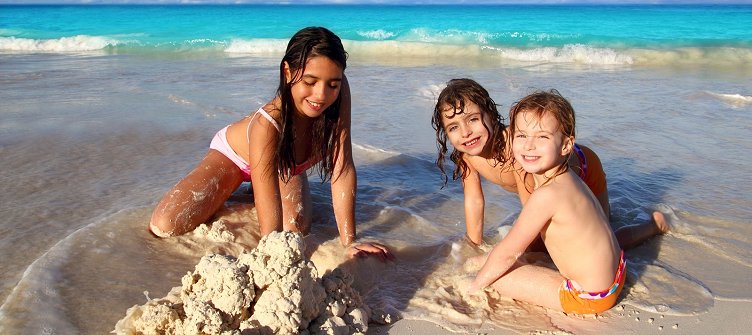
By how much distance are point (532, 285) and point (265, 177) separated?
1425 mm

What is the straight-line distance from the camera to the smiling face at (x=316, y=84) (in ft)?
9.91

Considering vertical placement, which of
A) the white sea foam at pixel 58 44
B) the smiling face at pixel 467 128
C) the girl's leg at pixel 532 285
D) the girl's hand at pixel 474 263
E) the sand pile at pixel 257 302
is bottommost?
the white sea foam at pixel 58 44

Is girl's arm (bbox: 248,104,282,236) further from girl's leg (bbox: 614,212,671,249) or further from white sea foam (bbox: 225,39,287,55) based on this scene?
white sea foam (bbox: 225,39,287,55)

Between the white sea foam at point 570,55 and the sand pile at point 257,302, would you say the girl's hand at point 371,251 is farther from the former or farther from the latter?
the white sea foam at point 570,55

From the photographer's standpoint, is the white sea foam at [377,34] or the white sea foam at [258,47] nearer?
the white sea foam at [258,47]

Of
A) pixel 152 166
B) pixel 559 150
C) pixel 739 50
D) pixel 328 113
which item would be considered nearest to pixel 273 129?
pixel 328 113

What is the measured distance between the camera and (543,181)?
2.77m

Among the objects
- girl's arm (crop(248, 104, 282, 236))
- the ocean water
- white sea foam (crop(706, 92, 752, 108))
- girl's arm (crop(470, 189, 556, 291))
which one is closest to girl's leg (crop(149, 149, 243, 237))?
the ocean water

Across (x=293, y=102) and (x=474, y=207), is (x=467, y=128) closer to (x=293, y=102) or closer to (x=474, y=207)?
(x=474, y=207)

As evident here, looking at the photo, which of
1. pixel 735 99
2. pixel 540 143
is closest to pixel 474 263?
pixel 540 143

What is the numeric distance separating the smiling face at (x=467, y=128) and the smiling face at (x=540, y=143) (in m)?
0.52

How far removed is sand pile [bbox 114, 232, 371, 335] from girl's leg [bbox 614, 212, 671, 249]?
1.78 metres

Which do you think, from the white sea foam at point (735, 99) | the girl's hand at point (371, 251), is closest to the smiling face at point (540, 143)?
the girl's hand at point (371, 251)

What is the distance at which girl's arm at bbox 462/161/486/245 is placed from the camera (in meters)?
3.46
